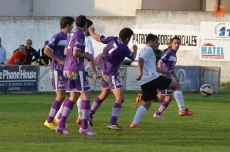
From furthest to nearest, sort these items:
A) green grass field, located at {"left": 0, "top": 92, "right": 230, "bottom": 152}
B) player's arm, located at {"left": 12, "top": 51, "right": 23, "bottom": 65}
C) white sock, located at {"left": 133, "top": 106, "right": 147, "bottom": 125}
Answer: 1. player's arm, located at {"left": 12, "top": 51, "right": 23, "bottom": 65}
2. white sock, located at {"left": 133, "top": 106, "right": 147, "bottom": 125}
3. green grass field, located at {"left": 0, "top": 92, "right": 230, "bottom": 152}

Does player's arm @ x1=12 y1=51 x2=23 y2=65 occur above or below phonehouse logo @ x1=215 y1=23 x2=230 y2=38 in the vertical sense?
below

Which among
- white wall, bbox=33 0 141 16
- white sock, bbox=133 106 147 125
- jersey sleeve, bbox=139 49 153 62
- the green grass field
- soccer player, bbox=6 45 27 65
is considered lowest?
the green grass field

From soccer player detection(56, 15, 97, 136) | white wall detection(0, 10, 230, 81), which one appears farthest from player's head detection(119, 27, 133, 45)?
white wall detection(0, 10, 230, 81)

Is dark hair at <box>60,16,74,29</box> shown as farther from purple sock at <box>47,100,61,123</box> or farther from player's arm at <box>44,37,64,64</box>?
purple sock at <box>47,100,61,123</box>

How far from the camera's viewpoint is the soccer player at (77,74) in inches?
513

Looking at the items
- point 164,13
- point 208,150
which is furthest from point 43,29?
point 208,150

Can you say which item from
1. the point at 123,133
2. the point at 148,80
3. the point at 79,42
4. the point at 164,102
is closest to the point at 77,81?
the point at 79,42

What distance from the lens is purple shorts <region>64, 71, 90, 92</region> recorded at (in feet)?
42.8

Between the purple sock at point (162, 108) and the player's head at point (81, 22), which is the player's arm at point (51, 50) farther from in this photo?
the purple sock at point (162, 108)

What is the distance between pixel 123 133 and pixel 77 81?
1431 mm

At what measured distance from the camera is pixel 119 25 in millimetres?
36125

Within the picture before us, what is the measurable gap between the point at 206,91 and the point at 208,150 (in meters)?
14.2

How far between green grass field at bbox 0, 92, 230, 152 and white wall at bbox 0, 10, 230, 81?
540 inches

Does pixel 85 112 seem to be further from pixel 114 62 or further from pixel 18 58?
pixel 18 58
